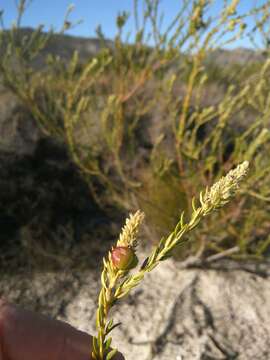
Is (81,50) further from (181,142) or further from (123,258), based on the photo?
(123,258)

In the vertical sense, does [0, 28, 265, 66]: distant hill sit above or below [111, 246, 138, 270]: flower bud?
above

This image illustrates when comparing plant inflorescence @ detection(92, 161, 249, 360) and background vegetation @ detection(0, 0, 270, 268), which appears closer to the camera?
plant inflorescence @ detection(92, 161, 249, 360)

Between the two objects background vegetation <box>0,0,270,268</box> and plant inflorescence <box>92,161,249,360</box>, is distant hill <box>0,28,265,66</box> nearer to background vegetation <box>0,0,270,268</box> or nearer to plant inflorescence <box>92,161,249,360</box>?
background vegetation <box>0,0,270,268</box>

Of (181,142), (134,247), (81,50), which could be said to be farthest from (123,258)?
(81,50)

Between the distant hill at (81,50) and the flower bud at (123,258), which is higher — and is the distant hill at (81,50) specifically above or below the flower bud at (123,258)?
above

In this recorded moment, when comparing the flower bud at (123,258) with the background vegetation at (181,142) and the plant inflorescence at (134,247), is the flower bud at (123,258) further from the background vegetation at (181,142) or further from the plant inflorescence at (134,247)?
the background vegetation at (181,142)

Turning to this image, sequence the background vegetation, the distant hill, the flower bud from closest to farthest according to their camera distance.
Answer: the flower bud < the background vegetation < the distant hill

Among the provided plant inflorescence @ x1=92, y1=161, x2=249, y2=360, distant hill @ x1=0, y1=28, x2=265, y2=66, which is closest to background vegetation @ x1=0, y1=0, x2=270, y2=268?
plant inflorescence @ x1=92, y1=161, x2=249, y2=360

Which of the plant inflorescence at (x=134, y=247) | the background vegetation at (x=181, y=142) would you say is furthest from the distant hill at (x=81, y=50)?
A: the plant inflorescence at (x=134, y=247)

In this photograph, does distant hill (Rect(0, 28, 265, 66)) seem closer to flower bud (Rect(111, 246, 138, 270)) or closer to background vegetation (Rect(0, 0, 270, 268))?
background vegetation (Rect(0, 0, 270, 268))

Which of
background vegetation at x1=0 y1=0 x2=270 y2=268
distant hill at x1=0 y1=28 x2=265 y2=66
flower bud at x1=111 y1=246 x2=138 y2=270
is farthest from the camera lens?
distant hill at x1=0 y1=28 x2=265 y2=66
